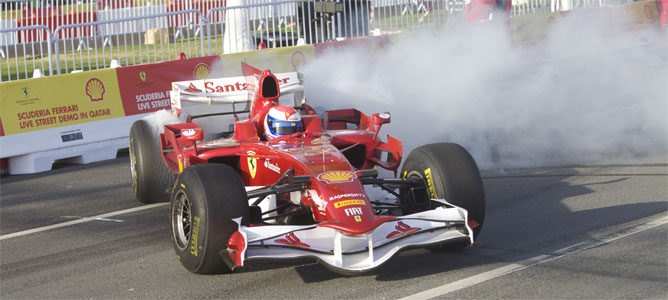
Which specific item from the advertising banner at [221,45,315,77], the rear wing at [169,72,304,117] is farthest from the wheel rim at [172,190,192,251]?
the advertising banner at [221,45,315,77]

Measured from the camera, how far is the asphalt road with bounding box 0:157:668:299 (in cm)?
555

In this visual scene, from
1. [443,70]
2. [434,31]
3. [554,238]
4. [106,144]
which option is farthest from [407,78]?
[554,238]

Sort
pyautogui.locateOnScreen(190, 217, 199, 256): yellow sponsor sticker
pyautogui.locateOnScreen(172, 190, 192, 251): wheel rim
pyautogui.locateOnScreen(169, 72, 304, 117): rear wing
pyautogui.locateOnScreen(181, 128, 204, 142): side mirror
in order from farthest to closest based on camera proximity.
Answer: pyautogui.locateOnScreen(169, 72, 304, 117): rear wing → pyautogui.locateOnScreen(181, 128, 204, 142): side mirror → pyautogui.locateOnScreen(172, 190, 192, 251): wheel rim → pyautogui.locateOnScreen(190, 217, 199, 256): yellow sponsor sticker

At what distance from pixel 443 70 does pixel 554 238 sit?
6.34 meters

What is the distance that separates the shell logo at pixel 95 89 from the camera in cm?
1176

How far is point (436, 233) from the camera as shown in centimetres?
580

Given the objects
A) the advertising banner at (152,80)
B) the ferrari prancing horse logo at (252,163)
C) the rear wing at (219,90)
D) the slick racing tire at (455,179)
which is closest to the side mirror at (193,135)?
the ferrari prancing horse logo at (252,163)

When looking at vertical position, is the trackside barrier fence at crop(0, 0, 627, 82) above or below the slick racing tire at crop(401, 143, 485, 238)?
above

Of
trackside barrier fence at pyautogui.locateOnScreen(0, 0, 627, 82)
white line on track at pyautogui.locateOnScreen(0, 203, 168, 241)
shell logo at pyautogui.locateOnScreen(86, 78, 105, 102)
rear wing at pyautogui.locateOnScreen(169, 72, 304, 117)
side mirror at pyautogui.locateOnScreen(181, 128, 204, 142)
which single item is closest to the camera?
side mirror at pyautogui.locateOnScreen(181, 128, 204, 142)

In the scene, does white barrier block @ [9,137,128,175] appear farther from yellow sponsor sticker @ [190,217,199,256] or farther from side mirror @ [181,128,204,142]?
yellow sponsor sticker @ [190,217,199,256]

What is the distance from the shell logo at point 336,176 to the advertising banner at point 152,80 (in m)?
6.71

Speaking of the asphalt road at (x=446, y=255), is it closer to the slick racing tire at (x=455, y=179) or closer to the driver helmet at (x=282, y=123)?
the slick racing tire at (x=455, y=179)

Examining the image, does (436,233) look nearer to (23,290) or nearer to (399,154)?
(399,154)

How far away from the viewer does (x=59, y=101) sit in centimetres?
1148
